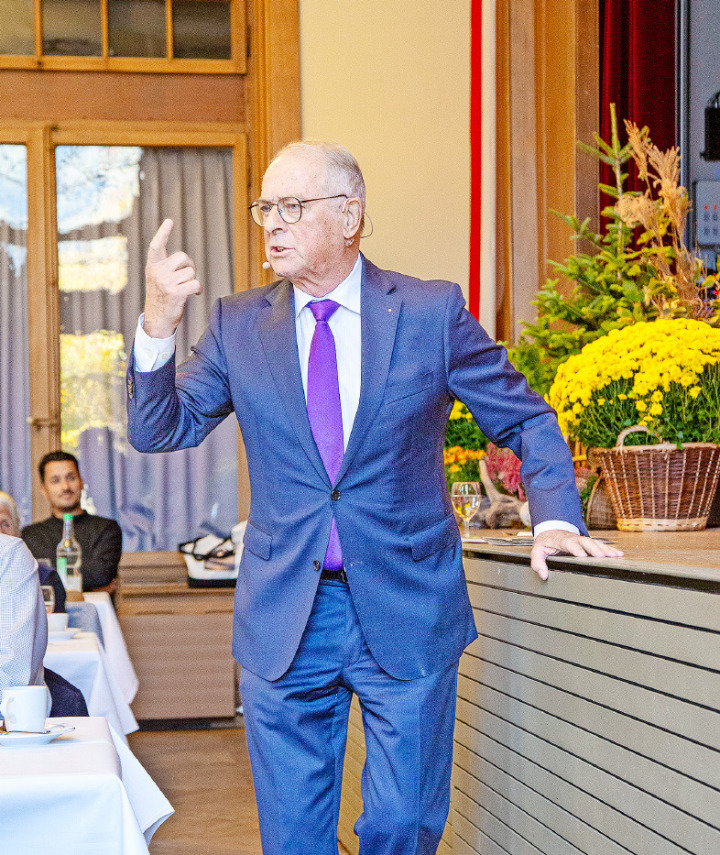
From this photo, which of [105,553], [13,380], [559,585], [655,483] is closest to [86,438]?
[13,380]

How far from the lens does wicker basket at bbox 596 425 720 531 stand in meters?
2.33

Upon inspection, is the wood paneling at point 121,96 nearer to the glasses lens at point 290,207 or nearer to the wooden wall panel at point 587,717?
the wooden wall panel at point 587,717

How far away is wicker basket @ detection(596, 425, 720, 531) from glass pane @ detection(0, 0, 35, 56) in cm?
491

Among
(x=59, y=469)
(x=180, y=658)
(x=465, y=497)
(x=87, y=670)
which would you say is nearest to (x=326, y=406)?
(x=465, y=497)

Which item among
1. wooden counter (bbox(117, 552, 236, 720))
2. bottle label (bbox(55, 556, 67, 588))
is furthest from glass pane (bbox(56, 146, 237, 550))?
bottle label (bbox(55, 556, 67, 588))

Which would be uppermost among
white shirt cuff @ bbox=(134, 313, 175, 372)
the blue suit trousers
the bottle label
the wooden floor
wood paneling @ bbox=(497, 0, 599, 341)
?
wood paneling @ bbox=(497, 0, 599, 341)

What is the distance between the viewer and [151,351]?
5.51 ft

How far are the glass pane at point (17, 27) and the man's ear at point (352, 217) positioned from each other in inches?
198

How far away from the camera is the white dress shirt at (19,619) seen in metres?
2.21

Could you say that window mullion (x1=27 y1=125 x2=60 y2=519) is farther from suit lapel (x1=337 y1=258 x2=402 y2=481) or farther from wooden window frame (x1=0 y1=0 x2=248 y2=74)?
suit lapel (x1=337 y1=258 x2=402 y2=481)

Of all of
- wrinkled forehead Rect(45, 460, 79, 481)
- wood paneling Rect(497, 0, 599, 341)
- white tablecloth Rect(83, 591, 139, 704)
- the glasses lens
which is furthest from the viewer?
wrinkled forehead Rect(45, 460, 79, 481)

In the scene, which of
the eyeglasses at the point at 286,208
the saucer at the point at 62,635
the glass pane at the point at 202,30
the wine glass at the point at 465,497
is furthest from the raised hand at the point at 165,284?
the glass pane at the point at 202,30

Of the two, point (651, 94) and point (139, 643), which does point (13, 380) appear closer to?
point (139, 643)

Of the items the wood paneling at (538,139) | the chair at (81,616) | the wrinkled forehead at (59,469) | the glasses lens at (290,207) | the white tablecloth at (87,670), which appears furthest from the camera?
the wrinkled forehead at (59,469)
